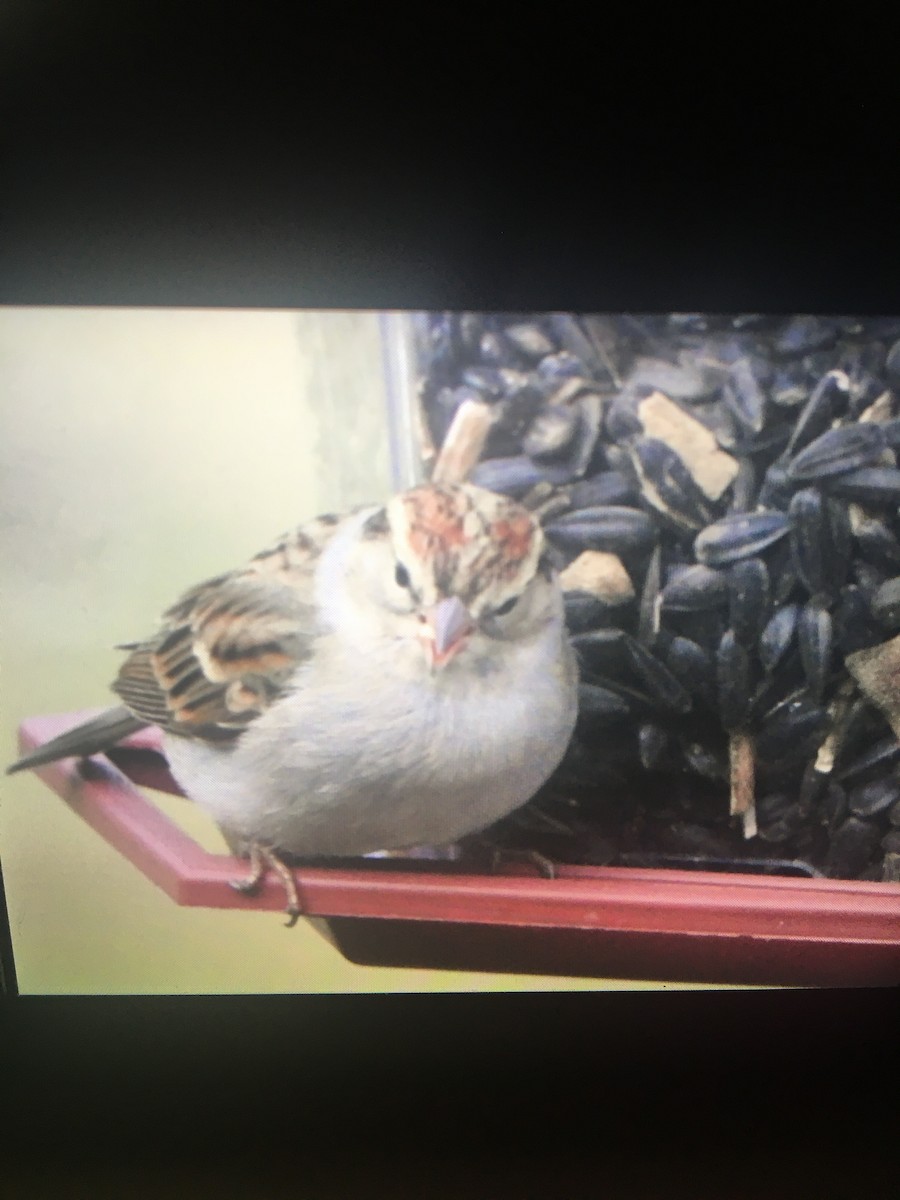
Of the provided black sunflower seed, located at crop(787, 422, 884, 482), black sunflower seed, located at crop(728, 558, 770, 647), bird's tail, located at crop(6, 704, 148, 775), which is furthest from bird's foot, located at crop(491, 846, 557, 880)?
black sunflower seed, located at crop(787, 422, 884, 482)

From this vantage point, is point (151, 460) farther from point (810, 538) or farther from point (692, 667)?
point (810, 538)

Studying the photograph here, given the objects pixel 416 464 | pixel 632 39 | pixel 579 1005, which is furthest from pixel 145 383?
pixel 579 1005

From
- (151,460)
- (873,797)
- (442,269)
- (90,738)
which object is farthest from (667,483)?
(90,738)

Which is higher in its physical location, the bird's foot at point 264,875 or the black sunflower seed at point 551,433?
the black sunflower seed at point 551,433

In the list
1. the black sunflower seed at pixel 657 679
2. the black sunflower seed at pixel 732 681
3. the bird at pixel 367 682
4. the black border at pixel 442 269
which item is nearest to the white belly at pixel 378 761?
the bird at pixel 367 682

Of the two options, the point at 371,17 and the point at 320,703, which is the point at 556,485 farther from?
the point at 371,17

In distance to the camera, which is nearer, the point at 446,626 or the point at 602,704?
the point at 446,626

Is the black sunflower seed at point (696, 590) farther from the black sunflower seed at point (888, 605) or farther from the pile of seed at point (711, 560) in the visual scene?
the black sunflower seed at point (888, 605)
